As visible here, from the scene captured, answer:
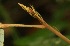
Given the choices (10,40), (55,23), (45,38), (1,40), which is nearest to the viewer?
(1,40)

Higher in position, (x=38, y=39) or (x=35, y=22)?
(x=35, y=22)

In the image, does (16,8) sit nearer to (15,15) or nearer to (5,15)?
(15,15)

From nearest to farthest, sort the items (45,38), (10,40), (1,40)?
(1,40) < (45,38) < (10,40)

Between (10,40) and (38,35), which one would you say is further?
(10,40)

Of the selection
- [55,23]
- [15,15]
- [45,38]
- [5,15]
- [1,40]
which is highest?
[15,15]

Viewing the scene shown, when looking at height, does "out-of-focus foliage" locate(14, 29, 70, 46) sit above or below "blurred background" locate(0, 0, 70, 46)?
below

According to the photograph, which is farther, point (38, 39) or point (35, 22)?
point (35, 22)

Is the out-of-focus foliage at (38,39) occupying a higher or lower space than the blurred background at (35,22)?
lower

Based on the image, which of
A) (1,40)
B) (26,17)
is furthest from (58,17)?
(1,40)
